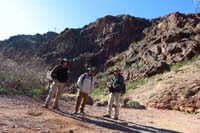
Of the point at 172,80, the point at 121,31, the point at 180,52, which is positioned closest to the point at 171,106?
the point at 172,80

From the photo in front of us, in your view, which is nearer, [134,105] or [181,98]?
[134,105]

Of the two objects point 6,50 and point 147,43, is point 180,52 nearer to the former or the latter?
point 147,43

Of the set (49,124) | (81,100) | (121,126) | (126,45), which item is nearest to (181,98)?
(81,100)

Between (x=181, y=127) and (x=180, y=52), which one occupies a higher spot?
(x=180, y=52)

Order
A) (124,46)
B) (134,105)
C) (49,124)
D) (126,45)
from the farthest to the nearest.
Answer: (124,46) → (126,45) → (134,105) → (49,124)

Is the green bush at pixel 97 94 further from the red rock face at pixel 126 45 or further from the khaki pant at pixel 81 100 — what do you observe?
the khaki pant at pixel 81 100

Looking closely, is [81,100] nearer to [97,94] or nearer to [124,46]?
[97,94]

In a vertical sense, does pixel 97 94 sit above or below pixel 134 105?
above

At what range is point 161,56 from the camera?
34844 mm

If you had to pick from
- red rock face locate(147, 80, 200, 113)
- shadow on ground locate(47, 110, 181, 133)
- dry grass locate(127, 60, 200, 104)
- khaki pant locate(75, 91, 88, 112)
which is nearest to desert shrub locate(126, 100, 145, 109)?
red rock face locate(147, 80, 200, 113)

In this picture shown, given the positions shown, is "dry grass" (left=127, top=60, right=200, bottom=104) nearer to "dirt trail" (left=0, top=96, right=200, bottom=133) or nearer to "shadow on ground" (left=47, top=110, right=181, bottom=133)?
"dirt trail" (left=0, top=96, right=200, bottom=133)

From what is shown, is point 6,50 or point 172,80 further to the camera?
point 6,50

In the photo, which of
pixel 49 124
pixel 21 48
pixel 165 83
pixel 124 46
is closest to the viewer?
pixel 49 124

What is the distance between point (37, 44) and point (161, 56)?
1653 inches
